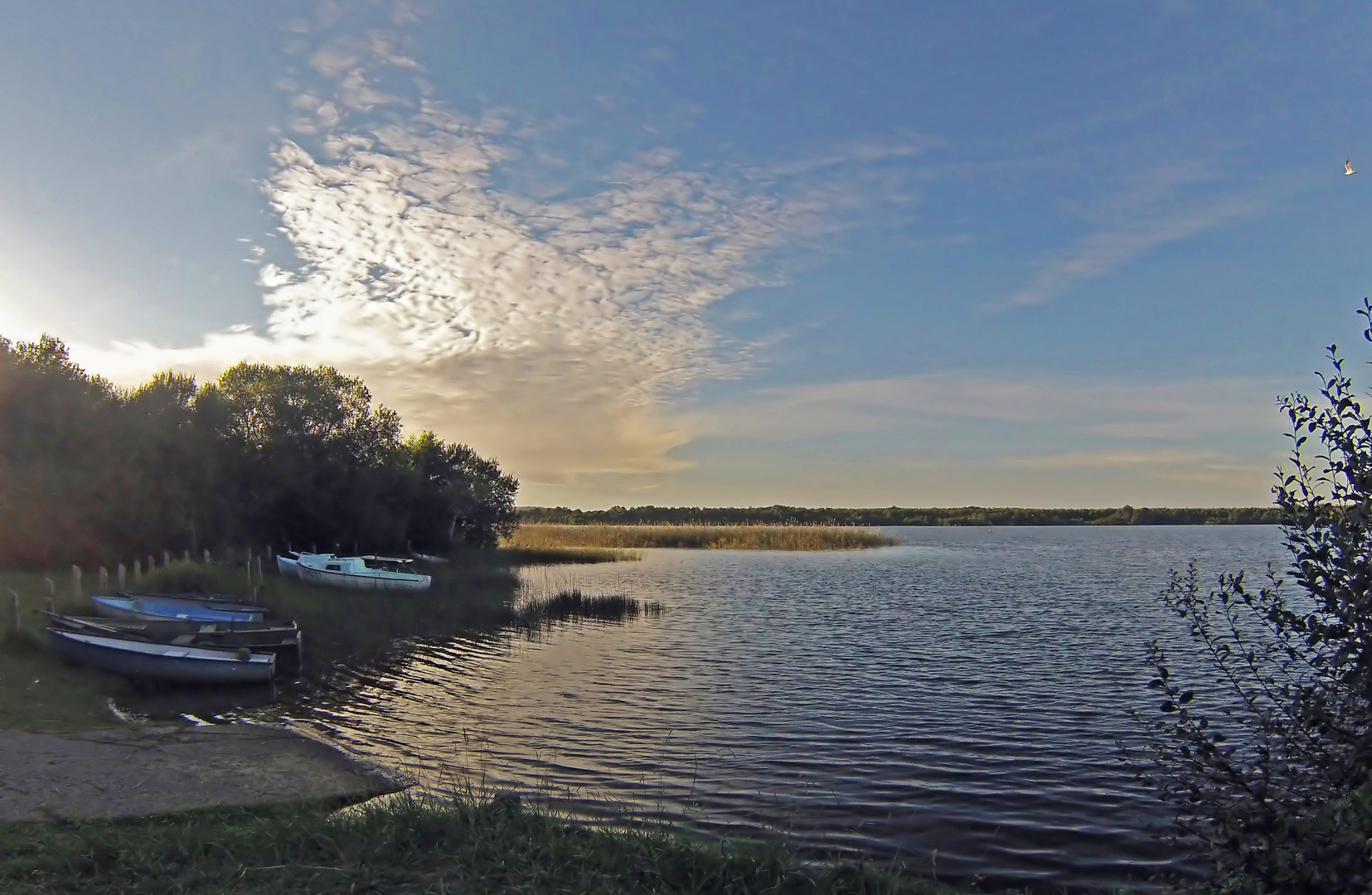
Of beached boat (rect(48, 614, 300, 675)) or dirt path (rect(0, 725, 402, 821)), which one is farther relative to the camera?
beached boat (rect(48, 614, 300, 675))

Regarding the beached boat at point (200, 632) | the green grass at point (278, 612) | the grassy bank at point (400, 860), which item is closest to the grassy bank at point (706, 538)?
the green grass at point (278, 612)

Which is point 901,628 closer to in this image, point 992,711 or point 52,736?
point 992,711

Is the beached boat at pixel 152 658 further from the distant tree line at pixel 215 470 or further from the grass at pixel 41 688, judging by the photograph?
the distant tree line at pixel 215 470

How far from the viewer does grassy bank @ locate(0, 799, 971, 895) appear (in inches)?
279

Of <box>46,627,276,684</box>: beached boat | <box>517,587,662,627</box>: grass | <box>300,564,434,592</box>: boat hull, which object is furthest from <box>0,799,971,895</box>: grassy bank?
<box>300,564,434,592</box>: boat hull

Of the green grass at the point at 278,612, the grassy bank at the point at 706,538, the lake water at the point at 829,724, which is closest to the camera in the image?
the lake water at the point at 829,724

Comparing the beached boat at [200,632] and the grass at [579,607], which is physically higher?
Answer: the beached boat at [200,632]

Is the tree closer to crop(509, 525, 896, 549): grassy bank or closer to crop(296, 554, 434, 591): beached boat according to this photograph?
crop(296, 554, 434, 591): beached boat

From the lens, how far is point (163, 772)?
11.6m

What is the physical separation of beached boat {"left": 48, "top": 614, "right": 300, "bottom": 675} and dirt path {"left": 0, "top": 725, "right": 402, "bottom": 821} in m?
6.34

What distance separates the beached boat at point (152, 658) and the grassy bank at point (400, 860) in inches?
471

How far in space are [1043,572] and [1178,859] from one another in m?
45.5

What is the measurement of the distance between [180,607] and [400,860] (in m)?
22.9

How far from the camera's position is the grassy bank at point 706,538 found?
259 feet
